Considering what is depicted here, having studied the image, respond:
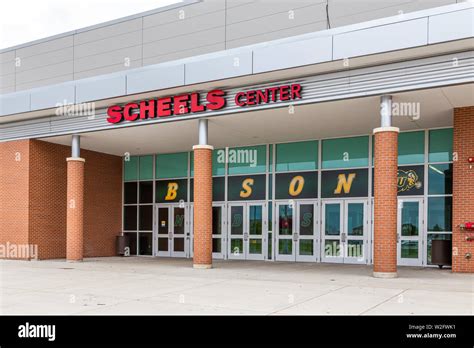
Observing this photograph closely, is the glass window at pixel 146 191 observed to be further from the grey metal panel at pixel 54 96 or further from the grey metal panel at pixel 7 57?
the grey metal panel at pixel 7 57

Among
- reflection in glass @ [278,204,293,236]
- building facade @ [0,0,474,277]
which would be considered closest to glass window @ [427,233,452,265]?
building facade @ [0,0,474,277]

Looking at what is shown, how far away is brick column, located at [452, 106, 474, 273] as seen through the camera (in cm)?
1479

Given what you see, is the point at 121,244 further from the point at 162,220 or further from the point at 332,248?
the point at 332,248

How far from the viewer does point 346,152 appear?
19.2 meters

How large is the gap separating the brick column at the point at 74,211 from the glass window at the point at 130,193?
4.81 metres

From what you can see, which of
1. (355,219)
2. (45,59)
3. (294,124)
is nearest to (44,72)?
(45,59)

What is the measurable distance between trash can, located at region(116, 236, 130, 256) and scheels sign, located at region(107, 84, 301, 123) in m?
7.26

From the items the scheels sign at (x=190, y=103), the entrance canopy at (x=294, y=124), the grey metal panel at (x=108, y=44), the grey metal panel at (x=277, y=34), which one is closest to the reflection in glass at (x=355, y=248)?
the entrance canopy at (x=294, y=124)

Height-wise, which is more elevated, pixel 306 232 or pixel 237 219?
pixel 237 219

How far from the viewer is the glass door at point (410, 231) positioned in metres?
17.4

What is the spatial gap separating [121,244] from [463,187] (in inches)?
579

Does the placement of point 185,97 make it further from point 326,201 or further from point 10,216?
point 10,216

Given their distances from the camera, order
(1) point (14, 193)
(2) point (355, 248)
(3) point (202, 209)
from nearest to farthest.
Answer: (3) point (202, 209), (2) point (355, 248), (1) point (14, 193)
